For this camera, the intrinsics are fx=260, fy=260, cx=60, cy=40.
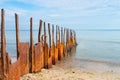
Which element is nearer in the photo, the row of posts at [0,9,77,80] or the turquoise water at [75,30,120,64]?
the row of posts at [0,9,77,80]

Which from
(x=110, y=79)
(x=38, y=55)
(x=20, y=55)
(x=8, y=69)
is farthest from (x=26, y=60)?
(x=110, y=79)

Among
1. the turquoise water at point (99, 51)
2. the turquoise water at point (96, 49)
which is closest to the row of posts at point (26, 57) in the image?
the turquoise water at point (99, 51)

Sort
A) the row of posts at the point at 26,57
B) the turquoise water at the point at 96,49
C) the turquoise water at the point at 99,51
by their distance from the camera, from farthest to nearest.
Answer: the turquoise water at the point at 96,49
the turquoise water at the point at 99,51
the row of posts at the point at 26,57

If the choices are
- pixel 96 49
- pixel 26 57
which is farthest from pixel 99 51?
pixel 26 57

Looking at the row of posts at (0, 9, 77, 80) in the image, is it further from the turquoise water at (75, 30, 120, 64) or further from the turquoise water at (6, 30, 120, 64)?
the turquoise water at (6, 30, 120, 64)

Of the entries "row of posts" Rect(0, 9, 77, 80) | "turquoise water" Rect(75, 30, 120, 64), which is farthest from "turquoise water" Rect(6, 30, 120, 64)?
"row of posts" Rect(0, 9, 77, 80)

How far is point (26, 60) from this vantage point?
39.2 feet

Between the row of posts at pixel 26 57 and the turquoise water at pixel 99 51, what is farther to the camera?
the turquoise water at pixel 99 51

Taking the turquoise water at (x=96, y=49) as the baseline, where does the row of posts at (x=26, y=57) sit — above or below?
above

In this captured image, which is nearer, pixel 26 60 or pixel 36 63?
pixel 26 60

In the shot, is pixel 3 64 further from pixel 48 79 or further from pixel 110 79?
pixel 110 79

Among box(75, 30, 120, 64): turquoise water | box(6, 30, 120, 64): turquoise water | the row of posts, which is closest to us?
the row of posts

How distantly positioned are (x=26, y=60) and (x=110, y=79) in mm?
4649

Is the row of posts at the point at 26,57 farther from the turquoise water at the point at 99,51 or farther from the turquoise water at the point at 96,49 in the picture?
the turquoise water at the point at 96,49
